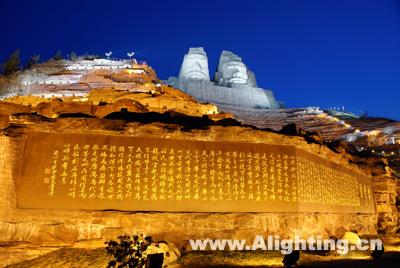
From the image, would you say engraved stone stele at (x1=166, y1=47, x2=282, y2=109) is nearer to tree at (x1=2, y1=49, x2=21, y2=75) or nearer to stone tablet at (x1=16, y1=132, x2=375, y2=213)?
tree at (x1=2, y1=49, x2=21, y2=75)

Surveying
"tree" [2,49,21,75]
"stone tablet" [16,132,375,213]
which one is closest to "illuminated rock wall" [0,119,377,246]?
"stone tablet" [16,132,375,213]

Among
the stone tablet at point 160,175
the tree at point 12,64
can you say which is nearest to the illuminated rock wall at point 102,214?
the stone tablet at point 160,175

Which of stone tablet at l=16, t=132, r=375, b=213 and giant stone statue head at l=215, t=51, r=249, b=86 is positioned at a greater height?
giant stone statue head at l=215, t=51, r=249, b=86

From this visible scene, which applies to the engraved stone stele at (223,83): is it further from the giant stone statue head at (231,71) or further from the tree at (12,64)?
the tree at (12,64)

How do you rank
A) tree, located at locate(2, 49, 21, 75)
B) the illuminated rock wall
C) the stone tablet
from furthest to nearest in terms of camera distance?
tree, located at locate(2, 49, 21, 75) → the stone tablet → the illuminated rock wall

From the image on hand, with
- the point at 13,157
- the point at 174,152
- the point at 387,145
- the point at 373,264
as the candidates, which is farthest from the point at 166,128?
the point at 387,145

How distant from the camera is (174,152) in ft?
28.4

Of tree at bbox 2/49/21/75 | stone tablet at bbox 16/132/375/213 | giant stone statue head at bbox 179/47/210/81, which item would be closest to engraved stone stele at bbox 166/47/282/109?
giant stone statue head at bbox 179/47/210/81

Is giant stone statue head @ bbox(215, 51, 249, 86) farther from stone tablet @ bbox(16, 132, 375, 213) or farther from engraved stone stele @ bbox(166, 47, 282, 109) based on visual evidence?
stone tablet @ bbox(16, 132, 375, 213)

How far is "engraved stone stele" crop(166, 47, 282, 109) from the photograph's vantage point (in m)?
56.2

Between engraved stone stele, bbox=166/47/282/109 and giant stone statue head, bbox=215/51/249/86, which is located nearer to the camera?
engraved stone stele, bbox=166/47/282/109

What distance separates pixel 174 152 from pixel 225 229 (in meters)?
2.13

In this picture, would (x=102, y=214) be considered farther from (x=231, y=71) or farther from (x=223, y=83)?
(x=231, y=71)

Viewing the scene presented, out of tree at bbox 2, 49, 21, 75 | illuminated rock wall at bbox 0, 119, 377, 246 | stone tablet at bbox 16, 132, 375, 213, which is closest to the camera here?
illuminated rock wall at bbox 0, 119, 377, 246
